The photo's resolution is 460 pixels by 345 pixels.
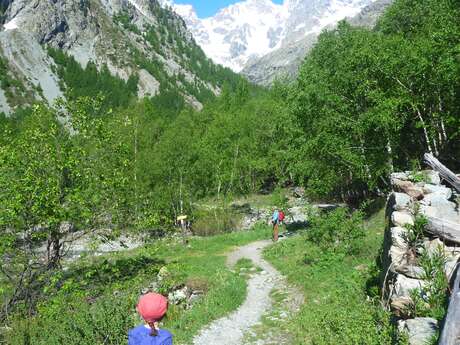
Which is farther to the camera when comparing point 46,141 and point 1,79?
point 1,79

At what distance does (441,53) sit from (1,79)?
502ft

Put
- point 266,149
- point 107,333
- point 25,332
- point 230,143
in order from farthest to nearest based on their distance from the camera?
point 266,149 < point 230,143 < point 25,332 < point 107,333

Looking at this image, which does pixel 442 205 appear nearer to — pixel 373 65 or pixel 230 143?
pixel 373 65

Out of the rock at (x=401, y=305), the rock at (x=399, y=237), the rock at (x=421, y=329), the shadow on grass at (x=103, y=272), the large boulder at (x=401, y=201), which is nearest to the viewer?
the rock at (x=421, y=329)

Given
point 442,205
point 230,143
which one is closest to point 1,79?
point 230,143

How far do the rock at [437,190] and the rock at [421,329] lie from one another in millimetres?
5163

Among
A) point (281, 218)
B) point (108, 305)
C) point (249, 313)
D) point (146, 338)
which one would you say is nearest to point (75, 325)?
point (108, 305)

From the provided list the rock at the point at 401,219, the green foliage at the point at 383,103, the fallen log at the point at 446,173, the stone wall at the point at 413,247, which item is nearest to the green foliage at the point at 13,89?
the green foliage at the point at 383,103

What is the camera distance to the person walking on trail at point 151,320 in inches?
210

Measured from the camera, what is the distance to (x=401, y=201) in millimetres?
12492

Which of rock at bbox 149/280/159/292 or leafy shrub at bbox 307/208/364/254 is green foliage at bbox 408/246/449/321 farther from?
rock at bbox 149/280/159/292

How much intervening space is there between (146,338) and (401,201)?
9.39 metres

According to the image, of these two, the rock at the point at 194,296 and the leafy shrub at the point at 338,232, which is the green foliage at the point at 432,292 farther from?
the rock at the point at 194,296

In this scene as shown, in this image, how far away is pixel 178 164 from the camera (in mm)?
40219
